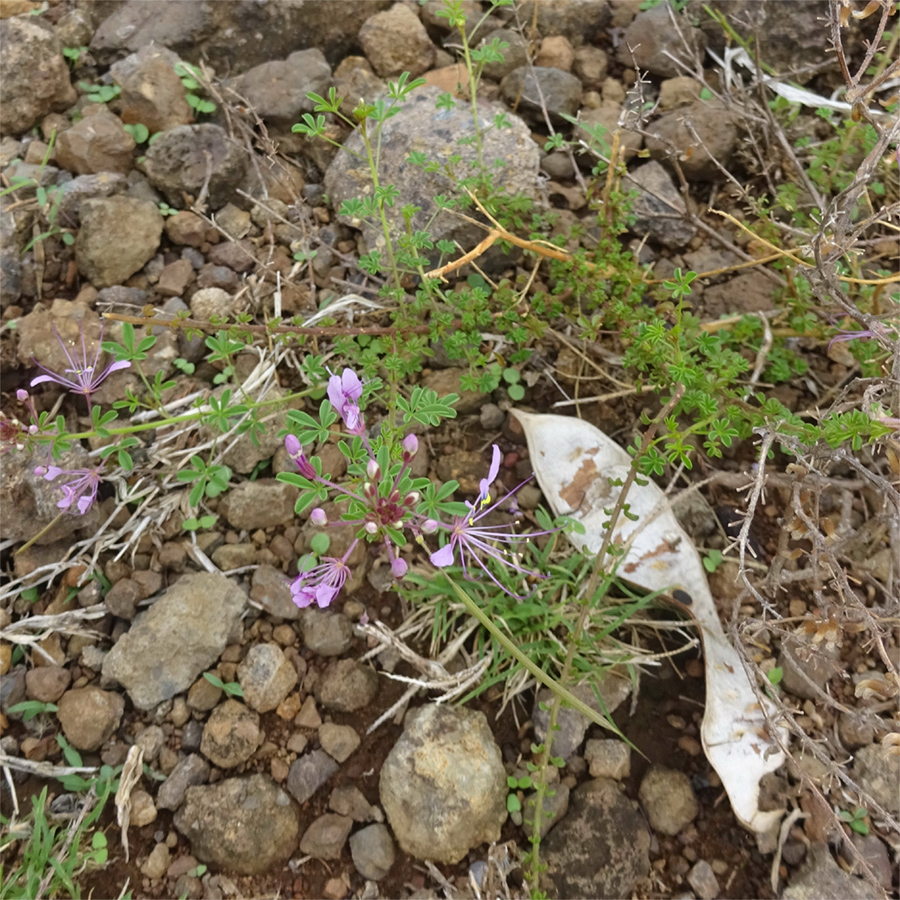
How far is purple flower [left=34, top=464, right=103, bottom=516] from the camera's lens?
2.06 meters

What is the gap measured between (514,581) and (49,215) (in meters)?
2.24

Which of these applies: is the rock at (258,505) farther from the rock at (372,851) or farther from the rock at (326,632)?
the rock at (372,851)

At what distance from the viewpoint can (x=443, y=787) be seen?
1.96 meters

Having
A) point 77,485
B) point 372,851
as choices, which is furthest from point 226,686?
point 77,485

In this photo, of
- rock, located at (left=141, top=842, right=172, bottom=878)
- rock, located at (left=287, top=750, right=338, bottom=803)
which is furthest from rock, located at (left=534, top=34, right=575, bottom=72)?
rock, located at (left=141, top=842, right=172, bottom=878)

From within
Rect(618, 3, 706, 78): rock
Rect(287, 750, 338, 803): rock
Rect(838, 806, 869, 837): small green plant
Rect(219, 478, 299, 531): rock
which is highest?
Rect(618, 3, 706, 78): rock

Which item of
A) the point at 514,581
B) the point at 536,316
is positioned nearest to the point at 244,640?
the point at 514,581

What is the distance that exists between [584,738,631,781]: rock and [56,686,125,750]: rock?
4.58ft

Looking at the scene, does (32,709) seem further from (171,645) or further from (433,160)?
(433,160)

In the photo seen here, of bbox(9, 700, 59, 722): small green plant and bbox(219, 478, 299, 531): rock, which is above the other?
bbox(219, 478, 299, 531): rock

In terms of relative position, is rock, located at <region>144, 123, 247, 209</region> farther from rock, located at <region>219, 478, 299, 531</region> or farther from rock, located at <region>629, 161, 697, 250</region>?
rock, located at <region>629, 161, 697, 250</region>

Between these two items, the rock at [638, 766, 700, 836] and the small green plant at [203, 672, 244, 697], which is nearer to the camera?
the rock at [638, 766, 700, 836]

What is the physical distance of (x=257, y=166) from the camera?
2.80 metres

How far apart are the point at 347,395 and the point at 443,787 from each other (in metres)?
1.13
